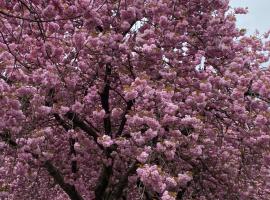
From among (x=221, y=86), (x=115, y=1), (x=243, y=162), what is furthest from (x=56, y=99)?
(x=243, y=162)

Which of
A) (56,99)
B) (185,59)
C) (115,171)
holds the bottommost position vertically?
(115,171)

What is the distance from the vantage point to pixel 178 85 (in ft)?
33.5

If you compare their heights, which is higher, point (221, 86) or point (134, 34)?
point (134, 34)

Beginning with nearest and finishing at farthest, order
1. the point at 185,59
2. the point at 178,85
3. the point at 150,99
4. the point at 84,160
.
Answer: the point at 150,99 → the point at 178,85 → the point at 185,59 → the point at 84,160

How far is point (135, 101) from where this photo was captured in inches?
381

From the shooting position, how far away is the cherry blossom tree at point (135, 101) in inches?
347

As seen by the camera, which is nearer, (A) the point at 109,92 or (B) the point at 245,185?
(B) the point at 245,185

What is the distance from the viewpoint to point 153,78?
10.4 metres

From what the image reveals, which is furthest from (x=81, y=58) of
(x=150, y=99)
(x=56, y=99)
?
(x=150, y=99)

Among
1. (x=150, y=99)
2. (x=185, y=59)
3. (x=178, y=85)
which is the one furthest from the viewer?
(x=185, y=59)

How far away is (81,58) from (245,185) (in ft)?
15.2

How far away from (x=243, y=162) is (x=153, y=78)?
2819 millimetres

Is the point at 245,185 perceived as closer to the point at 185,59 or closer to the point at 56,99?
the point at 185,59

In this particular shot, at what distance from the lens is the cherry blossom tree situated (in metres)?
8.82
